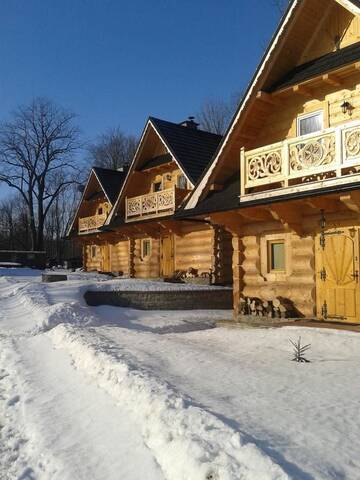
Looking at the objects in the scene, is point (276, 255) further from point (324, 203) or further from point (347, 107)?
point (347, 107)

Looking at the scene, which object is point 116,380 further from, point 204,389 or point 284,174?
point 284,174

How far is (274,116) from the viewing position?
1267cm

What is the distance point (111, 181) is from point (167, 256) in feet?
32.8

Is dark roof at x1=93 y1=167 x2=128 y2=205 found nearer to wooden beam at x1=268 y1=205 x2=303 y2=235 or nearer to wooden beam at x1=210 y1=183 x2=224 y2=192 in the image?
wooden beam at x1=210 y1=183 x2=224 y2=192

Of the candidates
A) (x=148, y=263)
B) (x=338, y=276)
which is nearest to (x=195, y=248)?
(x=148, y=263)

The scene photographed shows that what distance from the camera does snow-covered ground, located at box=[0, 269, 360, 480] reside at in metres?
3.70

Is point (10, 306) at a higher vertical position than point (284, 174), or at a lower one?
lower

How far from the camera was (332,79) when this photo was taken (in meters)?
10.9

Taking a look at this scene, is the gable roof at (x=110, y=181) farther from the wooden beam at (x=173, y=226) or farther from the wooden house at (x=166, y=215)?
the wooden beam at (x=173, y=226)

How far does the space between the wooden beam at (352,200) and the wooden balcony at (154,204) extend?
10802 millimetres

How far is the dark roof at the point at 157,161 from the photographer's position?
2220 centimetres

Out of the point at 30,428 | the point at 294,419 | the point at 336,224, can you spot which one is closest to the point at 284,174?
the point at 336,224

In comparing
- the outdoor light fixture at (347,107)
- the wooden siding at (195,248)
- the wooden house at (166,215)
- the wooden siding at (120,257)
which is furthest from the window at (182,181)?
the outdoor light fixture at (347,107)

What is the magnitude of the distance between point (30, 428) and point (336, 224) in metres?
7.89
